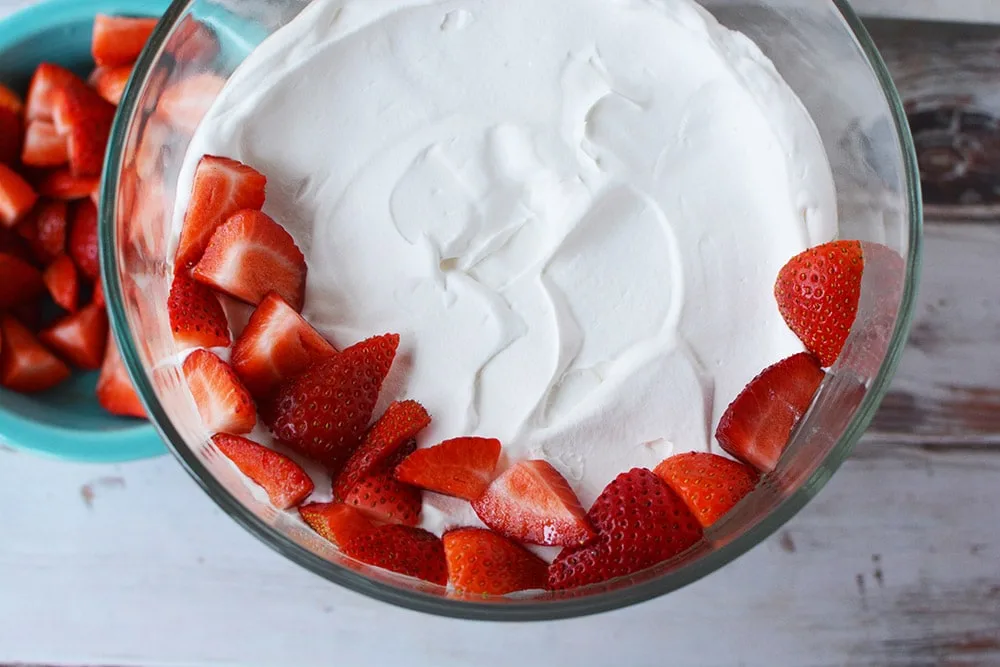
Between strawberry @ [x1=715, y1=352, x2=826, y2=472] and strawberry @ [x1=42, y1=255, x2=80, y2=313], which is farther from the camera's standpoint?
strawberry @ [x1=42, y1=255, x2=80, y2=313]

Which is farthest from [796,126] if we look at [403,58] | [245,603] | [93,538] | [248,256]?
[93,538]

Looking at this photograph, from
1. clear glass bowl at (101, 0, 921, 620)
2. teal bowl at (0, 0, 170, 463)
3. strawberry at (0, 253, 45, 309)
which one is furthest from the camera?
strawberry at (0, 253, 45, 309)

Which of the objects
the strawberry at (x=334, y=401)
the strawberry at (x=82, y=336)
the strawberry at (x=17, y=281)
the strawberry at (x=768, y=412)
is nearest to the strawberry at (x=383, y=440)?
the strawberry at (x=334, y=401)

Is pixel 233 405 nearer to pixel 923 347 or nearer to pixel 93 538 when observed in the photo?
pixel 93 538

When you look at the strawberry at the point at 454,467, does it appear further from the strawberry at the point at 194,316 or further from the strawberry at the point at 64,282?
the strawberry at the point at 64,282

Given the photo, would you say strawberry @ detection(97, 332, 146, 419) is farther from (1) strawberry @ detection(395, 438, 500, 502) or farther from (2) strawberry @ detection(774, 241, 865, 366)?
(2) strawberry @ detection(774, 241, 865, 366)

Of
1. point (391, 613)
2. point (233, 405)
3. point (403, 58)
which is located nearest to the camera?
point (233, 405)

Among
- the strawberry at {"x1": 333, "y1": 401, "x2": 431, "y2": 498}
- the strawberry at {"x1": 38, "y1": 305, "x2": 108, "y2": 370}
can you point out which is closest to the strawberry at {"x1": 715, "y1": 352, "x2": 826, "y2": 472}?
the strawberry at {"x1": 333, "y1": 401, "x2": 431, "y2": 498}
